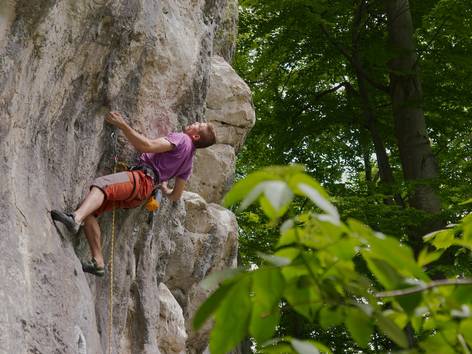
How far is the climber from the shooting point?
21.2 feet

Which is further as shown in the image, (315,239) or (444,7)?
(444,7)

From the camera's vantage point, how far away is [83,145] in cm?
662

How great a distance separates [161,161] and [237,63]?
10.6m

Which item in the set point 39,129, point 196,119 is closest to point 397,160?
point 196,119

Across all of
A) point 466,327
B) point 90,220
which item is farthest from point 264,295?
point 90,220

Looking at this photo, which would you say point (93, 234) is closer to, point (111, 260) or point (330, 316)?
point (111, 260)

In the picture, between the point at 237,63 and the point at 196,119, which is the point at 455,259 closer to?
the point at 196,119

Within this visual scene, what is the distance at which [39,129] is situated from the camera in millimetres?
5953

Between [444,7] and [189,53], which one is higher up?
[444,7]

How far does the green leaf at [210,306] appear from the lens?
1.47 m

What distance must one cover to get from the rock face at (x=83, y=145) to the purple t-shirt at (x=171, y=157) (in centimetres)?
20

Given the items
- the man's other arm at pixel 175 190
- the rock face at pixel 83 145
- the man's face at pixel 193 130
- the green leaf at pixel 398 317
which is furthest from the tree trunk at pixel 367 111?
the green leaf at pixel 398 317

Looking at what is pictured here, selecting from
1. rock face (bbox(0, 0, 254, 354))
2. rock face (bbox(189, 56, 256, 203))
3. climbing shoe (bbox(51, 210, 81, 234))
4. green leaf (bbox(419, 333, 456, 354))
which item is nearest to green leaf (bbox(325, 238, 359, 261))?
green leaf (bbox(419, 333, 456, 354))

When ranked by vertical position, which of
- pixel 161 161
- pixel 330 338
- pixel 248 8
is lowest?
pixel 330 338
